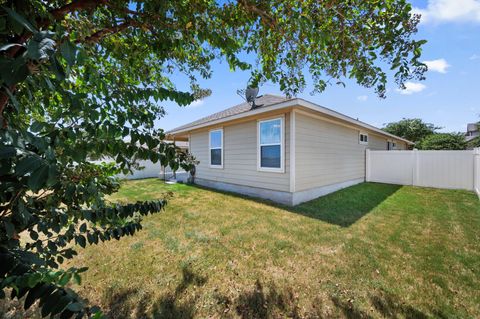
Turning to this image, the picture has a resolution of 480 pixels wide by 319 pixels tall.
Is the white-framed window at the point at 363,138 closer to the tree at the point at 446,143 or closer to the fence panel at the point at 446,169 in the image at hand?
the fence panel at the point at 446,169

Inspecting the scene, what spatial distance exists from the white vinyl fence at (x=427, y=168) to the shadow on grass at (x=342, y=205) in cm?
191

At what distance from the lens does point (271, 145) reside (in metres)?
7.04

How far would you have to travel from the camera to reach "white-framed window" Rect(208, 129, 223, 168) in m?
9.12

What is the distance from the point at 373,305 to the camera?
2.32 meters

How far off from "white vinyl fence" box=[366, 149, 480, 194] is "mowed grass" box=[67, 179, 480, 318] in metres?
4.16

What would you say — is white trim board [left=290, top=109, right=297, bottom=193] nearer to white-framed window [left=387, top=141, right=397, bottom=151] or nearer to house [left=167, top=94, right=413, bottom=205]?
house [left=167, top=94, right=413, bottom=205]

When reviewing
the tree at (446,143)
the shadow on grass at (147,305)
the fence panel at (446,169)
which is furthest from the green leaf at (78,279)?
the tree at (446,143)

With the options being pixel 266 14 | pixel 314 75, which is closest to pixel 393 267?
pixel 314 75

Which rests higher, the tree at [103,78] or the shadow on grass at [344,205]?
the tree at [103,78]

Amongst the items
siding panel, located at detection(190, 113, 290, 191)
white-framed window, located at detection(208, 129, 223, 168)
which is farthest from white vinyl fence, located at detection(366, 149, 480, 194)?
white-framed window, located at detection(208, 129, 223, 168)

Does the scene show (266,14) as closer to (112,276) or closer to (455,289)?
(112,276)

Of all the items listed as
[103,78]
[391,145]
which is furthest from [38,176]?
[391,145]

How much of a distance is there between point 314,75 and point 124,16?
2.28 metres

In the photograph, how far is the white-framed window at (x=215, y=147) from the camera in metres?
9.12
